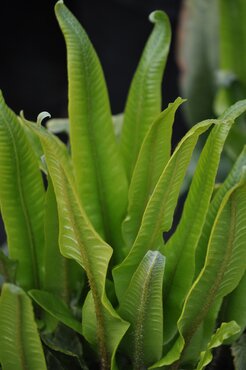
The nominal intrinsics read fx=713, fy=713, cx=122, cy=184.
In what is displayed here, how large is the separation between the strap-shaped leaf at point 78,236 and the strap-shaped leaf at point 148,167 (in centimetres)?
6

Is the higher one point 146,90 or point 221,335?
point 146,90

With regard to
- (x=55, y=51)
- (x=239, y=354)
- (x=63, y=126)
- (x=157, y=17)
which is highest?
(x=157, y=17)

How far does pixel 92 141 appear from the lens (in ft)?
1.65

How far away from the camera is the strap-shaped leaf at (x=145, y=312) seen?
1.38ft

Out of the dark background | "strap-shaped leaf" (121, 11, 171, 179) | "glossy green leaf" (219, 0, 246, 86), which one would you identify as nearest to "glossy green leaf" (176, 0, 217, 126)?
"glossy green leaf" (219, 0, 246, 86)

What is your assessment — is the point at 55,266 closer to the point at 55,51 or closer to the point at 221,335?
the point at 221,335

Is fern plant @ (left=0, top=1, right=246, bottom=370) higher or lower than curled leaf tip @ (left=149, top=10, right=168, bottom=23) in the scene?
lower

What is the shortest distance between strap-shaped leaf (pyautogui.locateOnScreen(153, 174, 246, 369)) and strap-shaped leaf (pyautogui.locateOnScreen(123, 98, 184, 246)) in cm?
7

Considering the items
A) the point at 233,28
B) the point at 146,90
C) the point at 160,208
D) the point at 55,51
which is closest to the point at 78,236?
the point at 160,208

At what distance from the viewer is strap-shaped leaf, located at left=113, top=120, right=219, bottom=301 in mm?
423

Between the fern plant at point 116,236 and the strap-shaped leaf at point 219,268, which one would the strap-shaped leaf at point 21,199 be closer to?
the fern plant at point 116,236

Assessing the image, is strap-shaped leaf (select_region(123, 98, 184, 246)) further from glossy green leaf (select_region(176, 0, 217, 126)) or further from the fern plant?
glossy green leaf (select_region(176, 0, 217, 126))

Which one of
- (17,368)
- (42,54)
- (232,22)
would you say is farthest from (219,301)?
(42,54)

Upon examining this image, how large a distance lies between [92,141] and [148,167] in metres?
0.05
